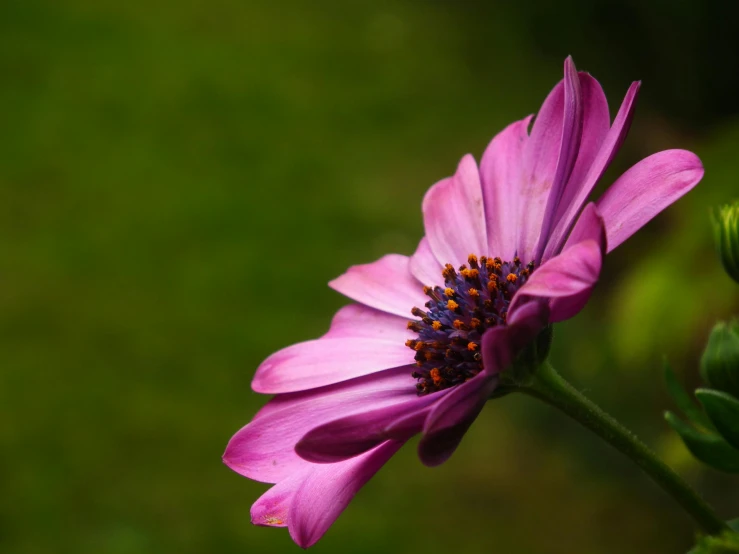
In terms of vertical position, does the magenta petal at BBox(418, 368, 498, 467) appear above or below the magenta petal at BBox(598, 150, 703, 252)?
below

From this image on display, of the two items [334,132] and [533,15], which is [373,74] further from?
[533,15]

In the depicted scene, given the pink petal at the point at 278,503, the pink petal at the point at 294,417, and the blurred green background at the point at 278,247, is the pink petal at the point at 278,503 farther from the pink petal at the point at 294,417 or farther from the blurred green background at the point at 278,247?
the blurred green background at the point at 278,247

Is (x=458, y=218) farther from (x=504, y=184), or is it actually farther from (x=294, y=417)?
(x=294, y=417)

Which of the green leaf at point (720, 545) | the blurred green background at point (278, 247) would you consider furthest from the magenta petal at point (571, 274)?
the blurred green background at point (278, 247)

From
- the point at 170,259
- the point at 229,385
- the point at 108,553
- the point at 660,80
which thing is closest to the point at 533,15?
the point at 660,80

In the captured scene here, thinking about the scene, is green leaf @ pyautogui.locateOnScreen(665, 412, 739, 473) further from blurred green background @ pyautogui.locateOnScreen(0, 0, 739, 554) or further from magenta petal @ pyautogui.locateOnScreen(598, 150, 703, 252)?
blurred green background @ pyautogui.locateOnScreen(0, 0, 739, 554)

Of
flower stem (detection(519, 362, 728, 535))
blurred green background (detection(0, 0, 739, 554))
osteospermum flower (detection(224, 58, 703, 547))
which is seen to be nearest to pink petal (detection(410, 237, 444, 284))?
osteospermum flower (detection(224, 58, 703, 547))
